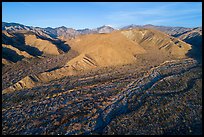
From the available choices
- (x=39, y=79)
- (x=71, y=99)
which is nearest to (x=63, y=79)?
(x=39, y=79)

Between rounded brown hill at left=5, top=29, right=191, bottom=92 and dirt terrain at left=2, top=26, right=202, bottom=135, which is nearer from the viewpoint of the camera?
dirt terrain at left=2, top=26, right=202, bottom=135

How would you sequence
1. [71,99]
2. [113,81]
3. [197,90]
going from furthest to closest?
[113,81]
[197,90]
[71,99]

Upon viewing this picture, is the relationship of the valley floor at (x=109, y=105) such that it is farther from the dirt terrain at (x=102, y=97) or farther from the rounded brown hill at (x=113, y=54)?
the rounded brown hill at (x=113, y=54)

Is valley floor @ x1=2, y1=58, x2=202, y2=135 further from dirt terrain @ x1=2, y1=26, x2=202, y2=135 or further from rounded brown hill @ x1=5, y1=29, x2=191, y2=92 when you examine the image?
rounded brown hill @ x1=5, y1=29, x2=191, y2=92

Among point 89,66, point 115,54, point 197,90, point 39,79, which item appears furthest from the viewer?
point 115,54

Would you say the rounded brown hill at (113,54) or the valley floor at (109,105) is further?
the rounded brown hill at (113,54)

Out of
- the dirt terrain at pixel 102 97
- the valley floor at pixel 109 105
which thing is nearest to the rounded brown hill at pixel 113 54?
the dirt terrain at pixel 102 97

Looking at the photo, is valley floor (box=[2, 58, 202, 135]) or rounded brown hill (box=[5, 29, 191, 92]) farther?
rounded brown hill (box=[5, 29, 191, 92])

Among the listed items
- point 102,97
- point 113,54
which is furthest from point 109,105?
point 113,54

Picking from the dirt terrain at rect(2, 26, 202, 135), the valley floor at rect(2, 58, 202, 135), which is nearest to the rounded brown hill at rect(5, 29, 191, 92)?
the dirt terrain at rect(2, 26, 202, 135)

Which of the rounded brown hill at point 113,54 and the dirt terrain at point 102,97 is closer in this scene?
the dirt terrain at point 102,97

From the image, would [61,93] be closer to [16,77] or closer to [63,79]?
[63,79]
